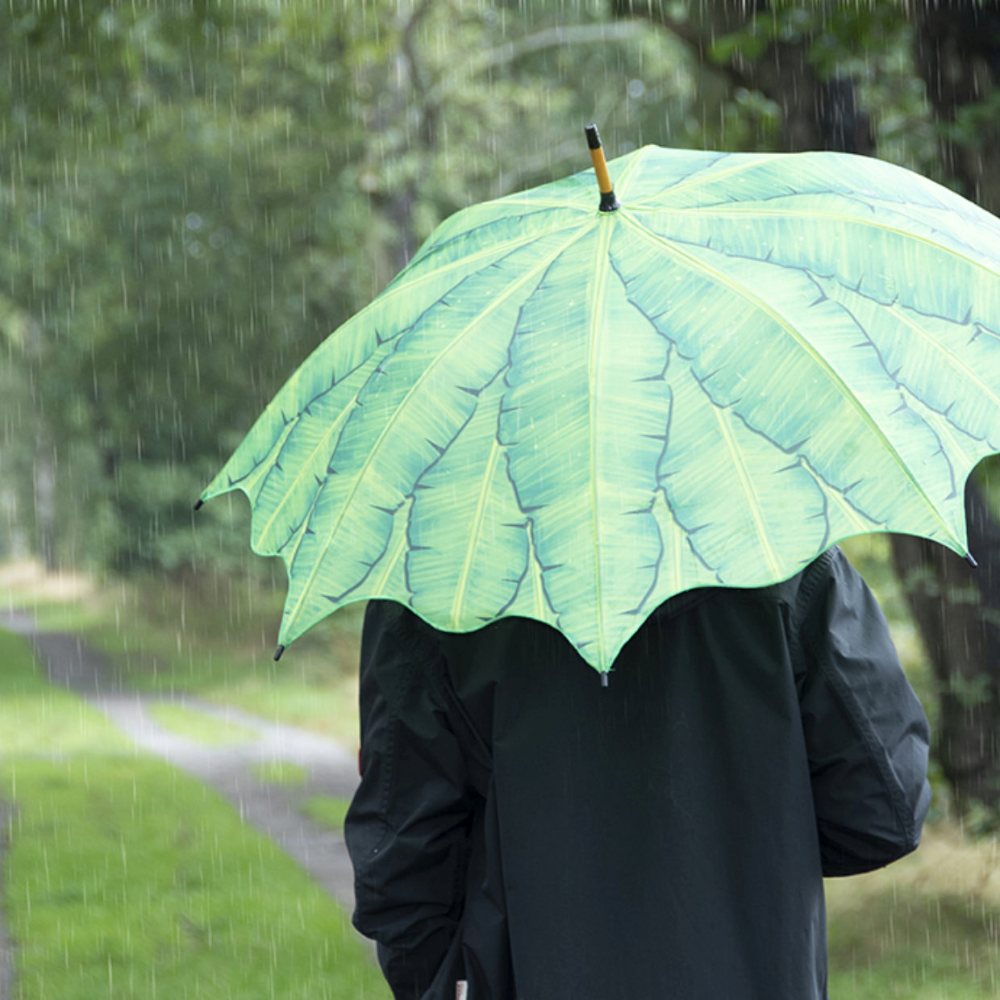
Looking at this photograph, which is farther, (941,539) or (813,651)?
(813,651)

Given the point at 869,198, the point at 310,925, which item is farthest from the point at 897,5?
the point at 310,925

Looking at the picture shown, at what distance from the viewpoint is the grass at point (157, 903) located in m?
5.89

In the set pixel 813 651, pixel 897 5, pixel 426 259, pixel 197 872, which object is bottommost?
pixel 197 872

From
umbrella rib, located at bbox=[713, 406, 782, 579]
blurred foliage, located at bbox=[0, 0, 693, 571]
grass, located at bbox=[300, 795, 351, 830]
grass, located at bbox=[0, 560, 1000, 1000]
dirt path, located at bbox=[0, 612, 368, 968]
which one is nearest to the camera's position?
umbrella rib, located at bbox=[713, 406, 782, 579]

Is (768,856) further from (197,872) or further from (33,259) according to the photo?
(33,259)

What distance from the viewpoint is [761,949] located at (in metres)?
2.12

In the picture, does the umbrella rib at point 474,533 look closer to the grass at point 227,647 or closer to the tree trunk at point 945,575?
the tree trunk at point 945,575

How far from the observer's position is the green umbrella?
1.81 meters

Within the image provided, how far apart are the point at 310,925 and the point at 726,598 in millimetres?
5157

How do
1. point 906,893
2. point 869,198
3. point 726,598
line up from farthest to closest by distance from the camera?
point 906,893, point 869,198, point 726,598

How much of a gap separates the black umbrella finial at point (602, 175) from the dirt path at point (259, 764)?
4.97m

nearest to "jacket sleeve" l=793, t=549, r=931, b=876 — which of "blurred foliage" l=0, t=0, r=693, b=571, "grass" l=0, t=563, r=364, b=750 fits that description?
"grass" l=0, t=563, r=364, b=750

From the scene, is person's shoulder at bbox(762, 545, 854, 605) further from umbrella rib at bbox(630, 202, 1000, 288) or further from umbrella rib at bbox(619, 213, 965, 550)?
umbrella rib at bbox(630, 202, 1000, 288)

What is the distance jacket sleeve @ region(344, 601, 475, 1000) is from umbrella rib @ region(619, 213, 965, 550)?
2.47 ft
